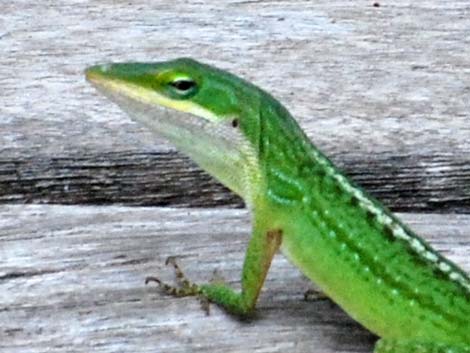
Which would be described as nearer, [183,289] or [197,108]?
[183,289]

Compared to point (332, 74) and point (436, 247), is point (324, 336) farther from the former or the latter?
point (332, 74)

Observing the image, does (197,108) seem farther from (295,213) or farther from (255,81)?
(255,81)

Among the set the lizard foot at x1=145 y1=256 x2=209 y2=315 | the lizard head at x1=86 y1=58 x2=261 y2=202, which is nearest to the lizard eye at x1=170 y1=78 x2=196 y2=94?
the lizard head at x1=86 y1=58 x2=261 y2=202

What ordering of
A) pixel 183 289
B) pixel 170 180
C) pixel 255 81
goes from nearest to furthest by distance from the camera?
pixel 183 289 → pixel 170 180 → pixel 255 81

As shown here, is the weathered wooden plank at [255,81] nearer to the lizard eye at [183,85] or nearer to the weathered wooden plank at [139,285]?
the weathered wooden plank at [139,285]

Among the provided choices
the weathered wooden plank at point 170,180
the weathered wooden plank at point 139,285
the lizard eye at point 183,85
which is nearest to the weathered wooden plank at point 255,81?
the weathered wooden plank at point 170,180

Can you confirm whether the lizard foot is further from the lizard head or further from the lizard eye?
the lizard eye

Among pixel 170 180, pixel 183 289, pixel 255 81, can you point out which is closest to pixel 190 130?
pixel 170 180
